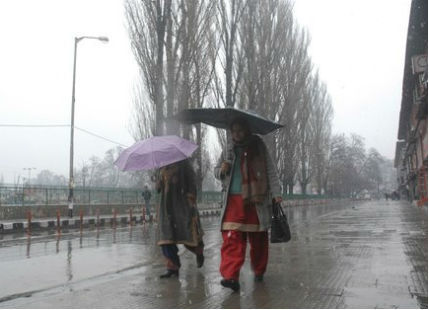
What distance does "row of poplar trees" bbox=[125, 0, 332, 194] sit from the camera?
2294 cm

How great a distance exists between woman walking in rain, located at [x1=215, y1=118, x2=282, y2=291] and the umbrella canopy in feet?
0.38

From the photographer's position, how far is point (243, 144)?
18.6ft

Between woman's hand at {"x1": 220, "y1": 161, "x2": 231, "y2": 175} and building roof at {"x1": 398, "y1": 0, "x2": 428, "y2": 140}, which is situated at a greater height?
building roof at {"x1": 398, "y1": 0, "x2": 428, "y2": 140}

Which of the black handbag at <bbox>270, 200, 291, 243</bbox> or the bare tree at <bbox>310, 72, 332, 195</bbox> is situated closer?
the black handbag at <bbox>270, 200, 291, 243</bbox>

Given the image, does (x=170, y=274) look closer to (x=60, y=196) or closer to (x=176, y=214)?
(x=176, y=214)

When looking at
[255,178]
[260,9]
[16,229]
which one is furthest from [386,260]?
[260,9]

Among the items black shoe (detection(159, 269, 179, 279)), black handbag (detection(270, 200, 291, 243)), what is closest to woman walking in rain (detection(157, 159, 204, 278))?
black shoe (detection(159, 269, 179, 279))

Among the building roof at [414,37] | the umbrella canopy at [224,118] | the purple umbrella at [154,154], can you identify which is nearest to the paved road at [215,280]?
the purple umbrella at [154,154]

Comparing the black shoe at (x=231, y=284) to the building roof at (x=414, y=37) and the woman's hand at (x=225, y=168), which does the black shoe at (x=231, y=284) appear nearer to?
the woman's hand at (x=225, y=168)

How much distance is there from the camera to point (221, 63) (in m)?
28.6

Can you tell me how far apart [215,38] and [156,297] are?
23.2m

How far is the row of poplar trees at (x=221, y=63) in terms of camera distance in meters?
22.9

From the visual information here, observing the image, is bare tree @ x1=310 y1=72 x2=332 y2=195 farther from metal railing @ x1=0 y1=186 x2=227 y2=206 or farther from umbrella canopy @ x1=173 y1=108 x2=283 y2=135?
umbrella canopy @ x1=173 y1=108 x2=283 y2=135

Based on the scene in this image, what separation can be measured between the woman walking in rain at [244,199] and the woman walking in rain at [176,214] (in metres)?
0.71
